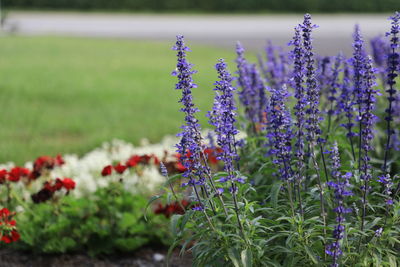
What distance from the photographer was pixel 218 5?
27547 mm

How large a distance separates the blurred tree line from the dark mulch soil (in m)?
23.6

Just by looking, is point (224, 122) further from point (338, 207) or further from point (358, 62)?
point (358, 62)

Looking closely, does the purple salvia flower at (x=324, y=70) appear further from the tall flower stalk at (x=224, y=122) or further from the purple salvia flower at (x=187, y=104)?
the purple salvia flower at (x=187, y=104)

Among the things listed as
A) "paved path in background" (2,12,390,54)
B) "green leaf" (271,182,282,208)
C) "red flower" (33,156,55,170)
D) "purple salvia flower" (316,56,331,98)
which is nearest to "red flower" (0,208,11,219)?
"red flower" (33,156,55,170)

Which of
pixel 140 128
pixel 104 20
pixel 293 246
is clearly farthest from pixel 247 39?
pixel 293 246

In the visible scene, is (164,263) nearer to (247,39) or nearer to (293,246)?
(293,246)

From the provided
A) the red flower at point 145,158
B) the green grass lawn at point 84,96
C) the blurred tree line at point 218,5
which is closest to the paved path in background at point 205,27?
the blurred tree line at point 218,5

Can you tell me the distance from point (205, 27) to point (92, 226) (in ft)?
58.1

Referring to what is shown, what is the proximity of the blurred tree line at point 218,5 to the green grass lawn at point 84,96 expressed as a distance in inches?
505

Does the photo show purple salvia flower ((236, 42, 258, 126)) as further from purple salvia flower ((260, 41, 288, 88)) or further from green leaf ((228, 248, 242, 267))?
green leaf ((228, 248, 242, 267))

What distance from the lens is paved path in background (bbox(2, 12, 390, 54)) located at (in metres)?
18.3

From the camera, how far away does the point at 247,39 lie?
18.3 metres

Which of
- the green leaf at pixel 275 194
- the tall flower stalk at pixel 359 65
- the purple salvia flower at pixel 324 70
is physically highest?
the tall flower stalk at pixel 359 65

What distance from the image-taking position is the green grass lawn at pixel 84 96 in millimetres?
7637
